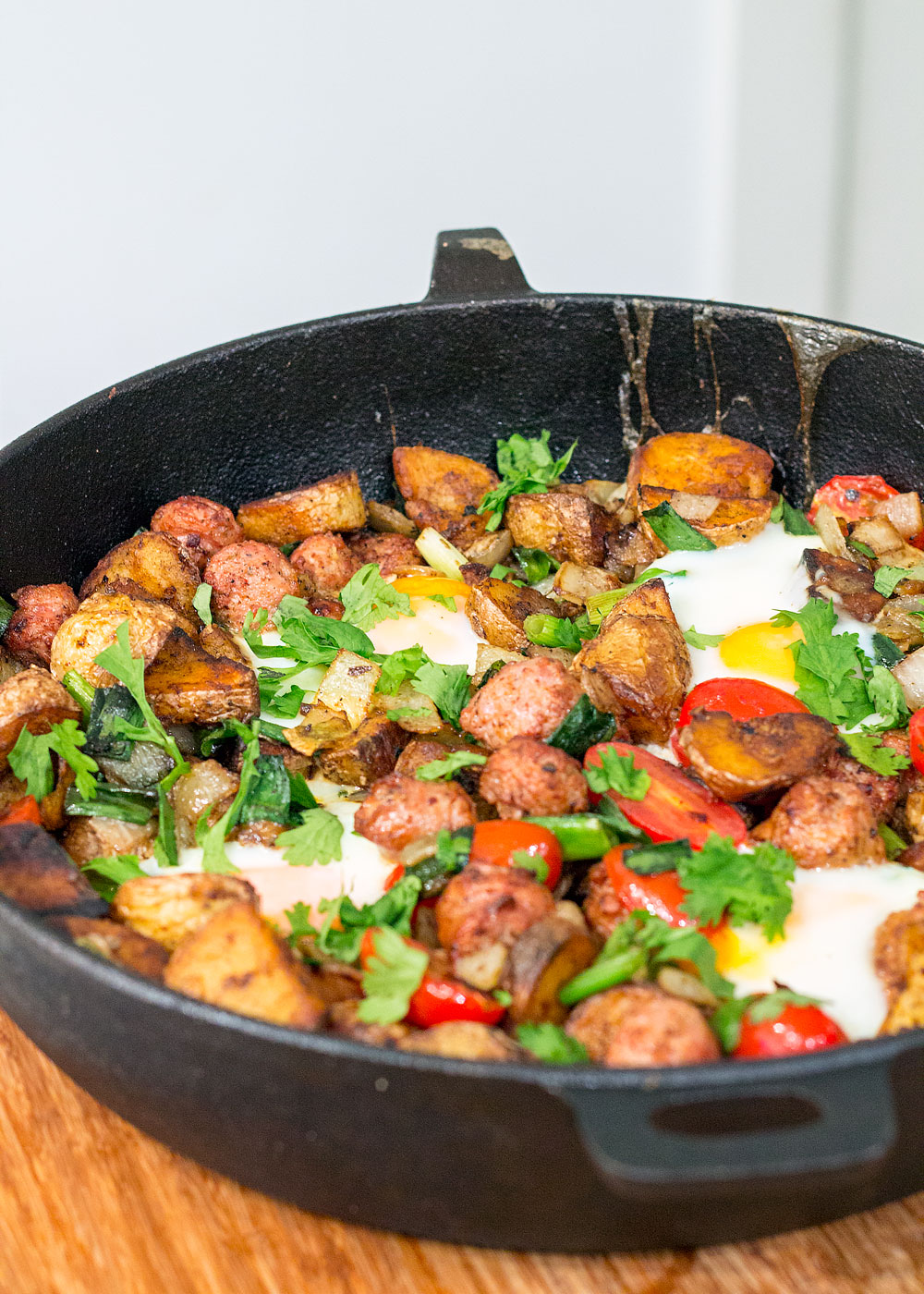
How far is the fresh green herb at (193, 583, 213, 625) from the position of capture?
258 cm

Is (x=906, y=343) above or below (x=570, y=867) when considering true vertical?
above

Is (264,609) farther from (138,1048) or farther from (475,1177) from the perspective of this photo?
(475,1177)

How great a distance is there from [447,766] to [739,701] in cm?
55

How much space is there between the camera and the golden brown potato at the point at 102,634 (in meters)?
2.18

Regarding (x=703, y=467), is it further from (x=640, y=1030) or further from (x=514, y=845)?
(x=640, y=1030)

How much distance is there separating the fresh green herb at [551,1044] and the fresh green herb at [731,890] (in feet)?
0.90

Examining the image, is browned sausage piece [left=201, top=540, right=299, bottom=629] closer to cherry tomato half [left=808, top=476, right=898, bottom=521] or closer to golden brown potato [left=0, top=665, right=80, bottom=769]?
golden brown potato [left=0, top=665, right=80, bottom=769]

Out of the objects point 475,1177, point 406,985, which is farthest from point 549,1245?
point 406,985

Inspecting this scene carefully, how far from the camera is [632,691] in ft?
7.06

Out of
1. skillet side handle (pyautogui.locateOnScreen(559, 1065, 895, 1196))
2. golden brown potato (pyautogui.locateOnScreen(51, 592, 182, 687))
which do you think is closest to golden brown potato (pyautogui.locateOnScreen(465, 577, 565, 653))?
golden brown potato (pyautogui.locateOnScreen(51, 592, 182, 687))

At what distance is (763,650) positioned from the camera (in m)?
2.39

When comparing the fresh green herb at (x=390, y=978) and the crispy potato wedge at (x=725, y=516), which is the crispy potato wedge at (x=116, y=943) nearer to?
the fresh green herb at (x=390, y=978)

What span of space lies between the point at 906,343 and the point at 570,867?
1.57 metres

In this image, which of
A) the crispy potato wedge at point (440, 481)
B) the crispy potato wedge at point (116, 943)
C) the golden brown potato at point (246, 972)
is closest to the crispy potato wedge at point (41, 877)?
the crispy potato wedge at point (116, 943)
